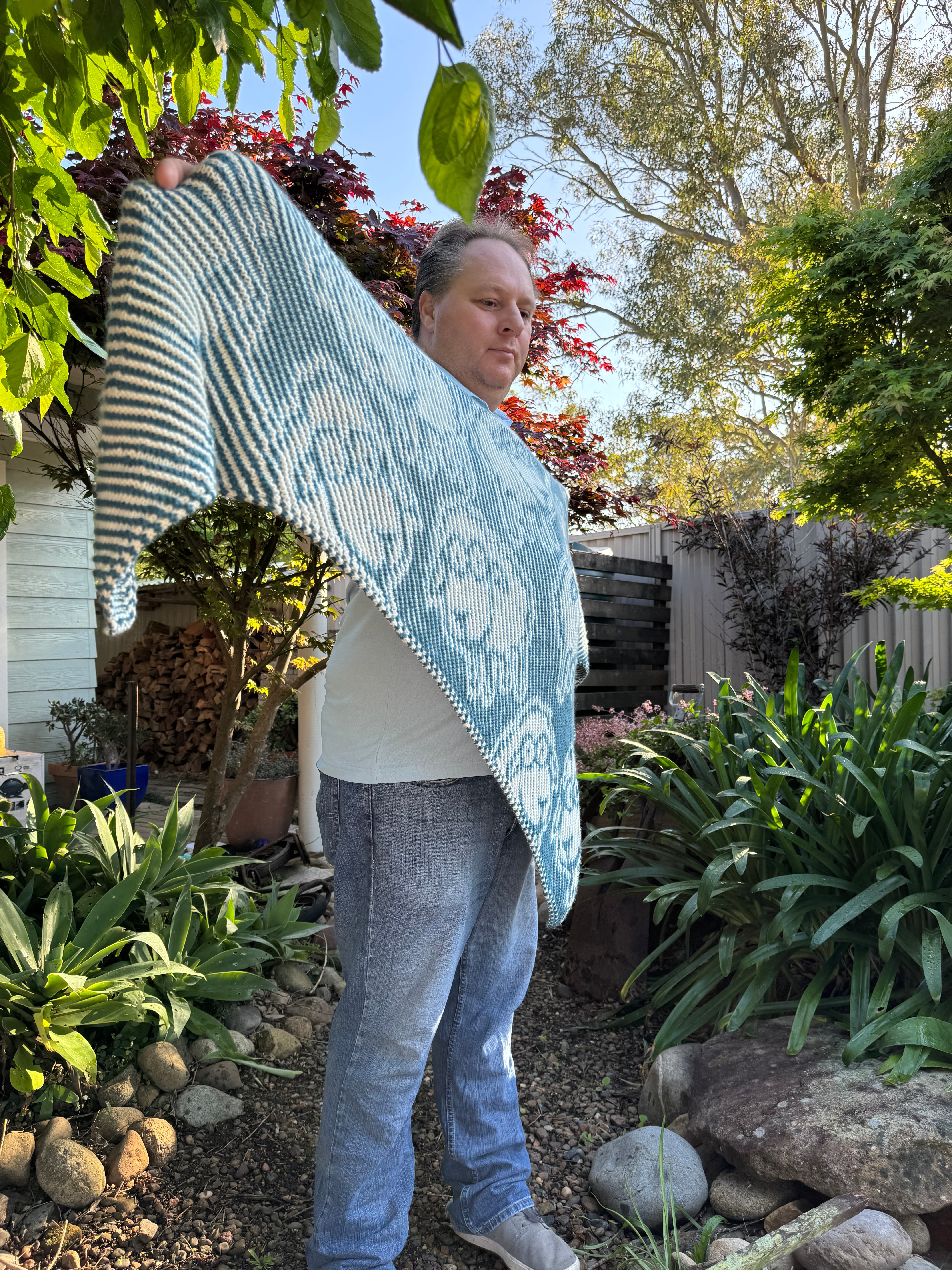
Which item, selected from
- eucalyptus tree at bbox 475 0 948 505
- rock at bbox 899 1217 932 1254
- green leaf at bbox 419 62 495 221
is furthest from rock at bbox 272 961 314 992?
eucalyptus tree at bbox 475 0 948 505

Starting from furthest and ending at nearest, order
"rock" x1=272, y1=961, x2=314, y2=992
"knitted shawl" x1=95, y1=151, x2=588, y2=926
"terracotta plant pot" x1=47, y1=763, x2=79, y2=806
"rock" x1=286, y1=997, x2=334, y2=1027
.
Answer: "terracotta plant pot" x1=47, y1=763, x2=79, y2=806 → "rock" x1=272, y1=961, x2=314, y2=992 → "rock" x1=286, y1=997, x2=334, y2=1027 → "knitted shawl" x1=95, y1=151, x2=588, y2=926

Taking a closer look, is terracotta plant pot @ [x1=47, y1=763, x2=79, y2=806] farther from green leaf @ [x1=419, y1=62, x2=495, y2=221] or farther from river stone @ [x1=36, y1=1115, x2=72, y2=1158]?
green leaf @ [x1=419, y1=62, x2=495, y2=221]

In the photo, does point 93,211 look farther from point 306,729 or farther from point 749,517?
point 749,517

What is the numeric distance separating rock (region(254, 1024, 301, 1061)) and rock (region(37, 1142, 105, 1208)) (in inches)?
21.8

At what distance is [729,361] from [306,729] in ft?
35.4

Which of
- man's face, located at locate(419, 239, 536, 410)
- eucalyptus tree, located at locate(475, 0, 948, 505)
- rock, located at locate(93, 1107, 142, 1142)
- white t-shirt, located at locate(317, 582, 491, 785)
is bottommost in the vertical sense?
rock, located at locate(93, 1107, 142, 1142)

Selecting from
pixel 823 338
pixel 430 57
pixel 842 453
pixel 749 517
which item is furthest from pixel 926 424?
pixel 430 57

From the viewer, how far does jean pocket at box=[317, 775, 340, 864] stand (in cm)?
136

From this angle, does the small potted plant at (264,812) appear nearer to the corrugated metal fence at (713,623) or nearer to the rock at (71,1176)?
the rock at (71,1176)

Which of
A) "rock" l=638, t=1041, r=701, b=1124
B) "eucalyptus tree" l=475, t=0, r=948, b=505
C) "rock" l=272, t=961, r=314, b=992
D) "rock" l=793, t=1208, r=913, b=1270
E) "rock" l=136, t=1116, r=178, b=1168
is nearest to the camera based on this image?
"rock" l=793, t=1208, r=913, b=1270

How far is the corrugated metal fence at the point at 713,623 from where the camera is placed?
5.97 meters

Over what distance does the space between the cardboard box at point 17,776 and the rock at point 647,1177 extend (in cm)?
267

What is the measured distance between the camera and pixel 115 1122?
177 cm

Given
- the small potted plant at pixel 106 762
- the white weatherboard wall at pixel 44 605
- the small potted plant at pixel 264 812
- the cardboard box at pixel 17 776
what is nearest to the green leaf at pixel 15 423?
the cardboard box at pixel 17 776
